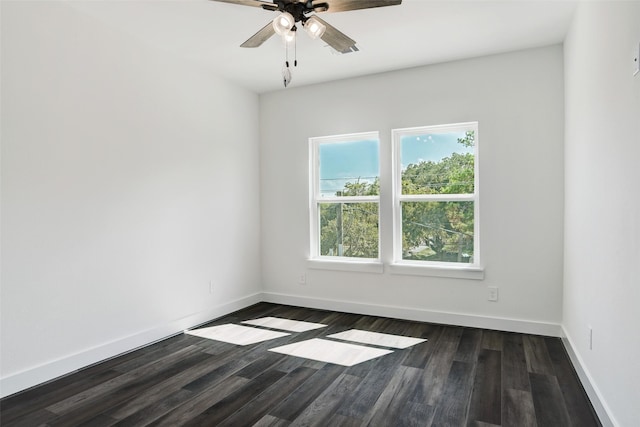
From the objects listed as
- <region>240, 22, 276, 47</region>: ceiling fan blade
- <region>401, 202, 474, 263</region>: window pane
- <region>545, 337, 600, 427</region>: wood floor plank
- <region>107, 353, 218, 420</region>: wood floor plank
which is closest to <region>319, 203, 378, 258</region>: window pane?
<region>401, 202, 474, 263</region>: window pane

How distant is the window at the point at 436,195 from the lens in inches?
148

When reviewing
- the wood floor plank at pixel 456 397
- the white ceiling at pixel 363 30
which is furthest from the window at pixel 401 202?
the wood floor plank at pixel 456 397

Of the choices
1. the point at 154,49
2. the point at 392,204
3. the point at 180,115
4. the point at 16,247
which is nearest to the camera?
the point at 16,247

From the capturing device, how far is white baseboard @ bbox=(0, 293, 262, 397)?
95.8 inches

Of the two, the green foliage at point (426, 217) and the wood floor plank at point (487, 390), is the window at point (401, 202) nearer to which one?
the green foliage at point (426, 217)

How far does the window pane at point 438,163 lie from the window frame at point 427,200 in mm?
43

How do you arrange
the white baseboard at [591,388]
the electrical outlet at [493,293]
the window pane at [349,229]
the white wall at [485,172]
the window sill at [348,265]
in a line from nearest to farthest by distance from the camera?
the white baseboard at [591,388] < the white wall at [485,172] < the electrical outlet at [493,293] < the window sill at [348,265] < the window pane at [349,229]

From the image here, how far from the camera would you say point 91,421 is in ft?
6.98

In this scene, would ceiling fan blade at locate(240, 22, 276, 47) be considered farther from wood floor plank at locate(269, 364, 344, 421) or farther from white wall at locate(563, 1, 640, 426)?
wood floor plank at locate(269, 364, 344, 421)

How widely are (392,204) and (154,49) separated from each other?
276 cm

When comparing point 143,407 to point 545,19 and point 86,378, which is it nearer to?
point 86,378

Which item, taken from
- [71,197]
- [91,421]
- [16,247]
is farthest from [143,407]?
[71,197]

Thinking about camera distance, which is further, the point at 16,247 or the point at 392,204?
the point at 392,204

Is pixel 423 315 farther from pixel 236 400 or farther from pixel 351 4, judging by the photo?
pixel 351 4
